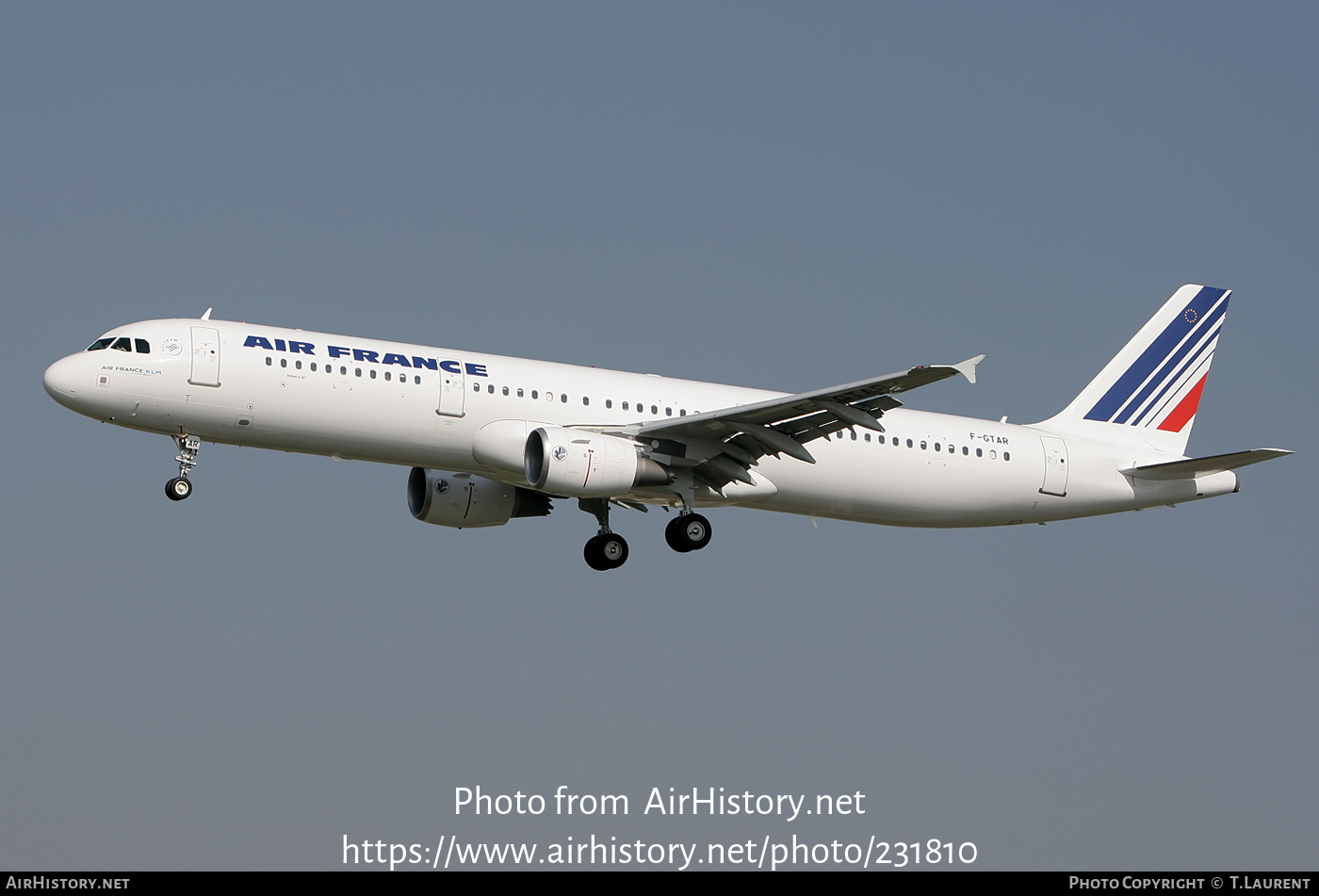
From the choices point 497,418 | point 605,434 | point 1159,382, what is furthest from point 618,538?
point 1159,382

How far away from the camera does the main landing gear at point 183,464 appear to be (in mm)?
33031

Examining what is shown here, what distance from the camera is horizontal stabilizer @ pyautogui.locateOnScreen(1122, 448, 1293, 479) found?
36.4 metres

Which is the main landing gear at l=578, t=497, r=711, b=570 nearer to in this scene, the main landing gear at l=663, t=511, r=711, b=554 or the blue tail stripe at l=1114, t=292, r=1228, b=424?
the main landing gear at l=663, t=511, r=711, b=554

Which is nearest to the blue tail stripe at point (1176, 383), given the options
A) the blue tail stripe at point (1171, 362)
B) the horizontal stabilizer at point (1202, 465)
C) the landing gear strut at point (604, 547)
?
the blue tail stripe at point (1171, 362)

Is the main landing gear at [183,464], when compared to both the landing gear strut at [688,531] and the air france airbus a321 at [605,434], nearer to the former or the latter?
the air france airbus a321 at [605,434]

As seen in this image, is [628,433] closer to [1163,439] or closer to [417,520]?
[417,520]

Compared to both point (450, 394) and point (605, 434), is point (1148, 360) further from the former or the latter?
point (450, 394)

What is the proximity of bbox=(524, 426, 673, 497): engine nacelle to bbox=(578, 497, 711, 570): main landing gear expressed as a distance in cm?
213

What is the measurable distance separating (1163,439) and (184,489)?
23.9m

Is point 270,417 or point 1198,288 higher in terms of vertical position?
point 1198,288

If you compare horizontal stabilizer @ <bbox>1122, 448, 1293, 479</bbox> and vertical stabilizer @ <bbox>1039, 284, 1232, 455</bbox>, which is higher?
vertical stabilizer @ <bbox>1039, 284, 1232, 455</bbox>

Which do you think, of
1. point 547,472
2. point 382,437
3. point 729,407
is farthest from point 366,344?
point 729,407

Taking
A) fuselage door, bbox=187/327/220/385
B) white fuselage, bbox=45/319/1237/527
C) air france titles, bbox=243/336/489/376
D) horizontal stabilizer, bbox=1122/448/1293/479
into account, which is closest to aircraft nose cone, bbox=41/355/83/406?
white fuselage, bbox=45/319/1237/527

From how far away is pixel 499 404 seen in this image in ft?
112
